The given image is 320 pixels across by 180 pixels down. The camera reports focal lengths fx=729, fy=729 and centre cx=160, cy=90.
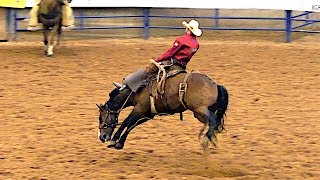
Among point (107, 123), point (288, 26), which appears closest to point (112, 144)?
point (107, 123)

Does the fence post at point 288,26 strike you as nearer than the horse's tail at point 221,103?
No

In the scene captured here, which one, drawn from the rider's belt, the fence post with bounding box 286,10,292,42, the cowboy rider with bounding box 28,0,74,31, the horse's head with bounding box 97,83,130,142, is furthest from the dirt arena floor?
the fence post with bounding box 286,10,292,42

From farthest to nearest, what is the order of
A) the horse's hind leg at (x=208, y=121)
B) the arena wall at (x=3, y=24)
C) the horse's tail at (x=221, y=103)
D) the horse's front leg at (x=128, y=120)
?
the arena wall at (x=3, y=24), the horse's front leg at (x=128, y=120), the horse's tail at (x=221, y=103), the horse's hind leg at (x=208, y=121)

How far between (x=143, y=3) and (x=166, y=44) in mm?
1484

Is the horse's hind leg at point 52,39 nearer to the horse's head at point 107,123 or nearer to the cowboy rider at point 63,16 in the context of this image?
the cowboy rider at point 63,16

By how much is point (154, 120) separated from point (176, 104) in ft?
7.50

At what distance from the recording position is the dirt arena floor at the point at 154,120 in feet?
24.2

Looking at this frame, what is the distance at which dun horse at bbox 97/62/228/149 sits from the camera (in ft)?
23.6

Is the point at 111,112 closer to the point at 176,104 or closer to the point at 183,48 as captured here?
the point at 176,104

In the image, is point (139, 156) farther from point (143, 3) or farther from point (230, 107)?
point (143, 3)

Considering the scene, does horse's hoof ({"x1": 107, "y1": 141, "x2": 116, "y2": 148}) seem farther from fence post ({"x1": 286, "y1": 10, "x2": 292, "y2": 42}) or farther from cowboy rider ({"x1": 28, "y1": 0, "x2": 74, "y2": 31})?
fence post ({"x1": 286, "y1": 10, "x2": 292, "y2": 42})

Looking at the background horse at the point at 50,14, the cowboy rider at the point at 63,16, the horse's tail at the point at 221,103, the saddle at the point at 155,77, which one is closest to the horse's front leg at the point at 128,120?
the saddle at the point at 155,77

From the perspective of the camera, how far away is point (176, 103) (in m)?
7.39

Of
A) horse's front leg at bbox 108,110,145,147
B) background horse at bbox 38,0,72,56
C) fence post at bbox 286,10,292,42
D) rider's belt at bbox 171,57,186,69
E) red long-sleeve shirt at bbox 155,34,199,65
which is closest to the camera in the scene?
red long-sleeve shirt at bbox 155,34,199,65
